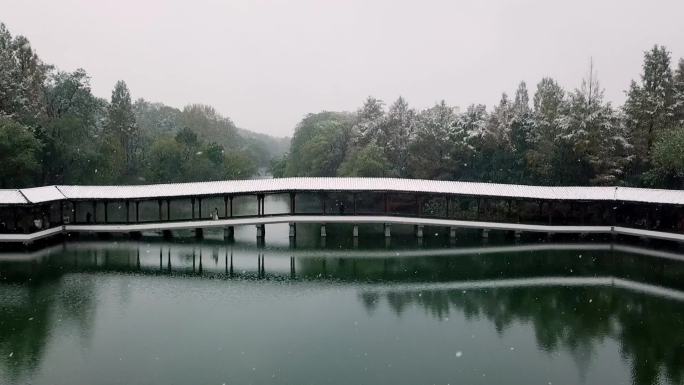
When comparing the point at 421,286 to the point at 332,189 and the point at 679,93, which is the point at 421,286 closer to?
the point at 332,189

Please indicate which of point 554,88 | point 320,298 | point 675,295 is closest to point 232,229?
point 320,298

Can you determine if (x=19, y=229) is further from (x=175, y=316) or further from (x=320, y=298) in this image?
(x=320, y=298)

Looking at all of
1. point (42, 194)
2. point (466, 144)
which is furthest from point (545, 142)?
point (42, 194)

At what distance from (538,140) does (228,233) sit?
25.3 m

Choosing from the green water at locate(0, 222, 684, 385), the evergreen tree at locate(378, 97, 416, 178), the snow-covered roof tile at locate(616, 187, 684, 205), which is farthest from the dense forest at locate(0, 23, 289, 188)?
the snow-covered roof tile at locate(616, 187, 684, 205)

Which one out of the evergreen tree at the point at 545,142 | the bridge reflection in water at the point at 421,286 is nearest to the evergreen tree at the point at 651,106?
the evergreen tree at the point at 545,142

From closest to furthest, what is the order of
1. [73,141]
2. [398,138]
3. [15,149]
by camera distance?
[15,149], [73,141], [398,138]

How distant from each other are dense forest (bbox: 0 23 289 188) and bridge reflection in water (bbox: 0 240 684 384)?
11.2m

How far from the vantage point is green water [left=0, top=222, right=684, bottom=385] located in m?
16.3

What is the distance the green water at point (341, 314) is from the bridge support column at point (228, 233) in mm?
2263

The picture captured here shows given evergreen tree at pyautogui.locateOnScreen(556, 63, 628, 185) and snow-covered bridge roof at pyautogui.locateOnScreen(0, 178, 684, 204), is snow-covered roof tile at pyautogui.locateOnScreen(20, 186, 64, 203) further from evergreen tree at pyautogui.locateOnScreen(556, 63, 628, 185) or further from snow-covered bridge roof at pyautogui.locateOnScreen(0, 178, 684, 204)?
evergreen tree at pyautogui.locateOnScreen(556, 63, 628, 185)

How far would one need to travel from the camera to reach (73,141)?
4522 centimetres

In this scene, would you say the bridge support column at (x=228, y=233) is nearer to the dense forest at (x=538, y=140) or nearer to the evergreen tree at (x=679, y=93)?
the dense forest at (x=538, y=140)

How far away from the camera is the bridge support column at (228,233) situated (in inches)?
1416
